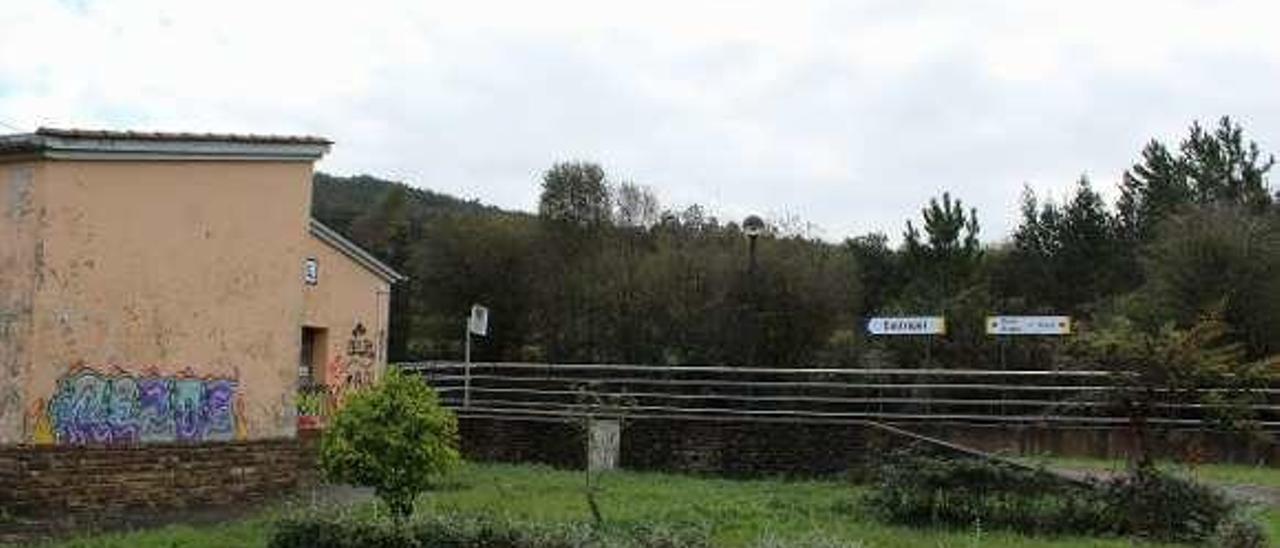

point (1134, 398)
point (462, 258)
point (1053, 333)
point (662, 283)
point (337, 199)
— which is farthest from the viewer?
point (337, 199)

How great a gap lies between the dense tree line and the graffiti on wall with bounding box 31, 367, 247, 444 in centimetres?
1572

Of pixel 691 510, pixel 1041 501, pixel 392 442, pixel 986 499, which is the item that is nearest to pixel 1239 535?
pixel 1041 501

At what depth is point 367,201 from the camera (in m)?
72.0

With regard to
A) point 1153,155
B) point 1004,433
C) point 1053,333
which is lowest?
point 1004,433

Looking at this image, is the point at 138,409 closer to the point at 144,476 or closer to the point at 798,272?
the point at 144,476

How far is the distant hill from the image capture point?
6550 centimetres

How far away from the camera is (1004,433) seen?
84.6 feet

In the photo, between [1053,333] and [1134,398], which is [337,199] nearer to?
[1053,333]

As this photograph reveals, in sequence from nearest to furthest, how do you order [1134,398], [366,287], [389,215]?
1. [1134,398]
2. [366,287]
3. [389,215]

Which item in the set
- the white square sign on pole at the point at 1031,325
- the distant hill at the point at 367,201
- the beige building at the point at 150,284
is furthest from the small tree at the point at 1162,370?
the distant hill at the point at 367,201

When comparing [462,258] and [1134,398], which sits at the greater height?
[462,258]

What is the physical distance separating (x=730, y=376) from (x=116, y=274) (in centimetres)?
1288

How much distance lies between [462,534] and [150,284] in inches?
295

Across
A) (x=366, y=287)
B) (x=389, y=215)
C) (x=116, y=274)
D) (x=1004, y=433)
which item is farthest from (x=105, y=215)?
(x=389, y=215)
